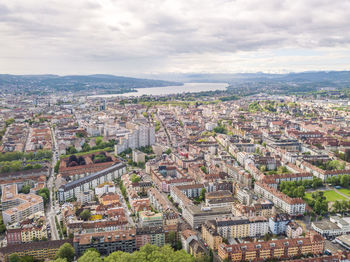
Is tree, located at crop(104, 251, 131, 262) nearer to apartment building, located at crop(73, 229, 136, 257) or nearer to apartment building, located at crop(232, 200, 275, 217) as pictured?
apartment building, located at crop(73, 229, 136, 257)

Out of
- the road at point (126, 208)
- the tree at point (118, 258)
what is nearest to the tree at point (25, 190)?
the road at point (126, 208)

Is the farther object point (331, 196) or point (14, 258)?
point (331, 196)

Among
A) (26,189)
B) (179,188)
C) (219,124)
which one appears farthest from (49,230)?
(219,124)

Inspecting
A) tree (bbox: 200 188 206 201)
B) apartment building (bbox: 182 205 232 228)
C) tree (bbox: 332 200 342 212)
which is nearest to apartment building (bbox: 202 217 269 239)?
apartment building (bbox: 182 205 232 228)

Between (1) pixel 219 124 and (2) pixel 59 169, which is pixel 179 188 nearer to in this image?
(2) pixel 59 169

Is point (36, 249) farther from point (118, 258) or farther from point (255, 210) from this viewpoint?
point (255, 210)

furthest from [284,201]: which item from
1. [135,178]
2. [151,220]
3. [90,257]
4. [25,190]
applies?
[25,190]
